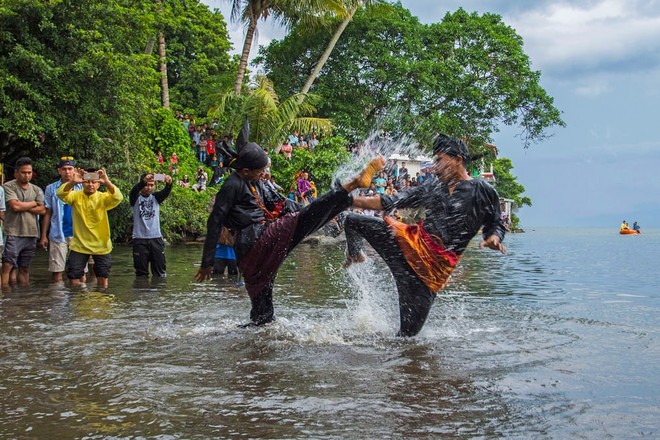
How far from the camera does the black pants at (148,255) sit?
36.9 ft

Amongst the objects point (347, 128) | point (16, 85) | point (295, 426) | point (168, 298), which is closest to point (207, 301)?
point (168, 298)

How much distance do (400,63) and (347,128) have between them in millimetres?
4285

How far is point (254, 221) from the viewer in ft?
20.6

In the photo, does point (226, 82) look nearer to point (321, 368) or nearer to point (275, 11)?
point (275, 11)

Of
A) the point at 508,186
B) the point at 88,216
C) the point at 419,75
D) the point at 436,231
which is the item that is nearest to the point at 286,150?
the point at 419,75

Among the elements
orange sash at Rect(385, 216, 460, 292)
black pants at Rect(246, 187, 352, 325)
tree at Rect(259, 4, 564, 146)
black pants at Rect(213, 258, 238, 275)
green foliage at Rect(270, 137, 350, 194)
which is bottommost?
black pants at Rect(213, 258, 238, 275)

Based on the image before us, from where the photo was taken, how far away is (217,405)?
4.34 meters

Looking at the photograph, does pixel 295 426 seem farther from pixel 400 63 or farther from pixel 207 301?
pixel 400 63

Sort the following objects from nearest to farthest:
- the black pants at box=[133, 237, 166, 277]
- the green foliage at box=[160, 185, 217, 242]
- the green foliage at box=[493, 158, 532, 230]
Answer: the black pants at box=[133, 237, 166, 277]
the green foliage at box=[160, 185, 217, 242]
the green foliage at box=[493, 158, 532, 230]

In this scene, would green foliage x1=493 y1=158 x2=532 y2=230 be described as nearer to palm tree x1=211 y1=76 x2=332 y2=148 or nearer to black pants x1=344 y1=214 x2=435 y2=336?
palm tree x1=211 y1=76 x2=332 y2=148

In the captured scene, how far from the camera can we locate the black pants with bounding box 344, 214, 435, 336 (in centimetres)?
615

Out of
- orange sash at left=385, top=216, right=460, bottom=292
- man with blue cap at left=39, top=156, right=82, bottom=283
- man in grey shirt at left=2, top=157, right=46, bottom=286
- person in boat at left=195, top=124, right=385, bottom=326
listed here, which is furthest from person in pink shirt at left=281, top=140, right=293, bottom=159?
orange sash at left=385, top=216, right=460, bottom=292

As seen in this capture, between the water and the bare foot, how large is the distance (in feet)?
4.47

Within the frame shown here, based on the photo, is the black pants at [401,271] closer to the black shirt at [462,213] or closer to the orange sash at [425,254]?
the orange sash at [425,254]
